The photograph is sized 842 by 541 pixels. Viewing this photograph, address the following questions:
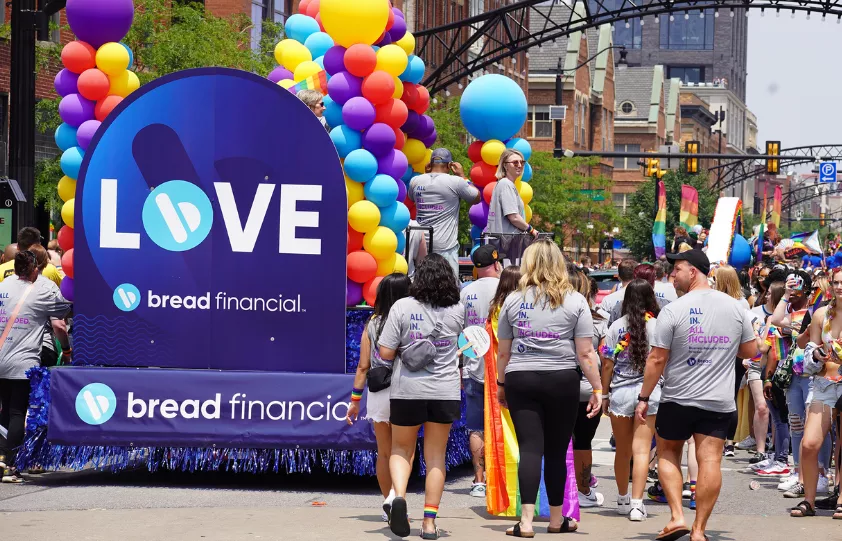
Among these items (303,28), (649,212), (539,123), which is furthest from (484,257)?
(539,123)

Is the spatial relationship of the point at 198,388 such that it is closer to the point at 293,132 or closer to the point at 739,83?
the point at 293,132

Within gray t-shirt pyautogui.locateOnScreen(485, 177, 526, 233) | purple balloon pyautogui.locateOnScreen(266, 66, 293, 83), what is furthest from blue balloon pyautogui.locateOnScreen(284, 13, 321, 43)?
gray t-shirt pyautogui.locateOnScreen(485, 177, 526, 233)

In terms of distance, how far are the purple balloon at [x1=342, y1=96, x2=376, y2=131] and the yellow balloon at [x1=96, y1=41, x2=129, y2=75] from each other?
2044 millimetres

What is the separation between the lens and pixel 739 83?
164 meters

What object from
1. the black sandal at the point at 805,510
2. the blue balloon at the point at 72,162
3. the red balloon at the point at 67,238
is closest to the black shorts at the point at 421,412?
the black sandal at the point at 805,510

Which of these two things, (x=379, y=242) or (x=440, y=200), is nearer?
(x=379, y=242)

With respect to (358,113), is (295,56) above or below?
above

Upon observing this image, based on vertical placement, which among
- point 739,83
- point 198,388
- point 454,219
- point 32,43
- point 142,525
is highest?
point 739,83

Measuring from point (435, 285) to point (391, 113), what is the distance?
3485 millimetres

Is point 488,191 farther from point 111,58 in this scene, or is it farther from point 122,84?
point 111,58

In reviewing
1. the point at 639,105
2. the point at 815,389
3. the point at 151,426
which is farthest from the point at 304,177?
the point at 639,105

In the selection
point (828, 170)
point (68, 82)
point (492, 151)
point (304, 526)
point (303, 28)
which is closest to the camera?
point (304, 526)

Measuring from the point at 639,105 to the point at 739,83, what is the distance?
2416 inches

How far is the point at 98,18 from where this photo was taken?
38.7 ft
